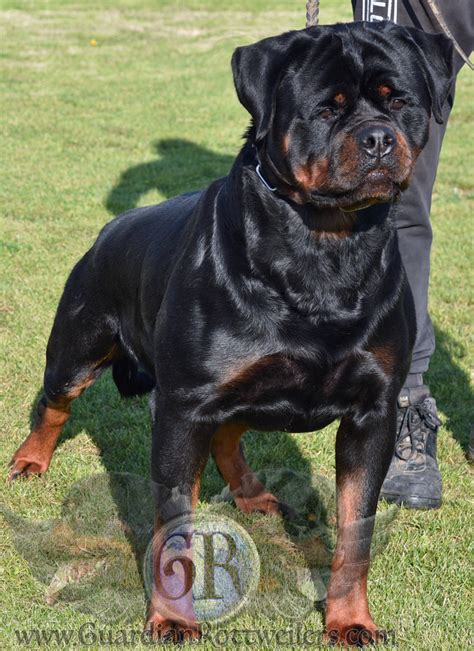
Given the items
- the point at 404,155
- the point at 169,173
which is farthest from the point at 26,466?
the point at 169,173

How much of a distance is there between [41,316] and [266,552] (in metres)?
2.78

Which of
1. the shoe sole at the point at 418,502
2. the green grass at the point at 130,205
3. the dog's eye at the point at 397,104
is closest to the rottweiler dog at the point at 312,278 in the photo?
the dog's eye at the point at 397,104

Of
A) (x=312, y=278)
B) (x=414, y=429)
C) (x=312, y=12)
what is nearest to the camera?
(x=312, y=278)

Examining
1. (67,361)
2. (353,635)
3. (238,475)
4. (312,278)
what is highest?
(312,278)

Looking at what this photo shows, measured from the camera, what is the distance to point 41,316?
5.84 m

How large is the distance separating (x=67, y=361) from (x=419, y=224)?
1.54 meters

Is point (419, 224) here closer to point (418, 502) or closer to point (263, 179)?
point (418, 502)

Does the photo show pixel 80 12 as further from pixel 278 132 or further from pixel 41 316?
pixel 278 132

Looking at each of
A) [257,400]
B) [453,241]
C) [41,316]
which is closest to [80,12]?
[453,241]

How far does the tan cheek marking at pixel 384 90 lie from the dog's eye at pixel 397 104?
0.03m

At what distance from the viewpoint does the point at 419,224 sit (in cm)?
410

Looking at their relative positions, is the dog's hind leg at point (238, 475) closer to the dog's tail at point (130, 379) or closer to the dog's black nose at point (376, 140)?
the dog's tail at point (130, 379)

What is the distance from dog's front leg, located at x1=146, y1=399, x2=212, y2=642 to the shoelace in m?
1.45
